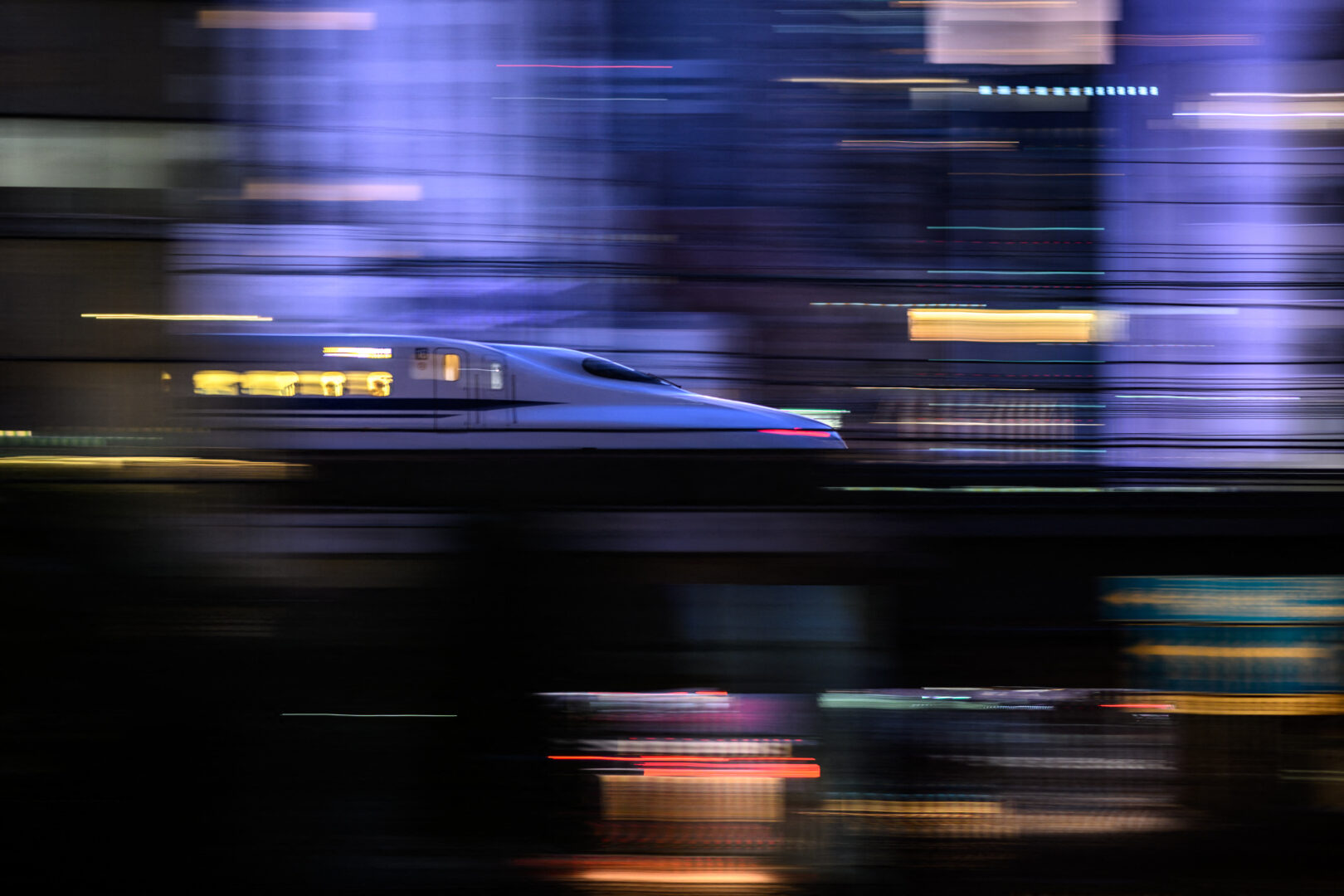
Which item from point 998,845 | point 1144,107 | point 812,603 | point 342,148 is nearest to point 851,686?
point 812,603

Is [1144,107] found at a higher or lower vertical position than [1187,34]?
lower

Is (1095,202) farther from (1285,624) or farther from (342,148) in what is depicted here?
(342,148)

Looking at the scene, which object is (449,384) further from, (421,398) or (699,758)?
(699,758)

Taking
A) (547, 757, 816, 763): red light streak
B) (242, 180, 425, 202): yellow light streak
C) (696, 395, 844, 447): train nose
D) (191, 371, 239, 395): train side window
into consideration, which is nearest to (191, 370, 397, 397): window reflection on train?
(191, 371, 239, 395): train side window

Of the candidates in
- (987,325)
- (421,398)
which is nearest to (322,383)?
(421,398)

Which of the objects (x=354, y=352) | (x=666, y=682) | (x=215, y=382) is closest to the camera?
(x=354, y=352)

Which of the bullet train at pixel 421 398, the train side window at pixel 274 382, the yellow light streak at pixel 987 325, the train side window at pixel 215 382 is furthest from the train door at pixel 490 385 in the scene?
the yellow light streak at pixel 987 325

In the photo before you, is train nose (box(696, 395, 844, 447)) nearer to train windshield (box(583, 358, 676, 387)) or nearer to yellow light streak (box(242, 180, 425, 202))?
train windshield (box(583, 358, 676, 387))
